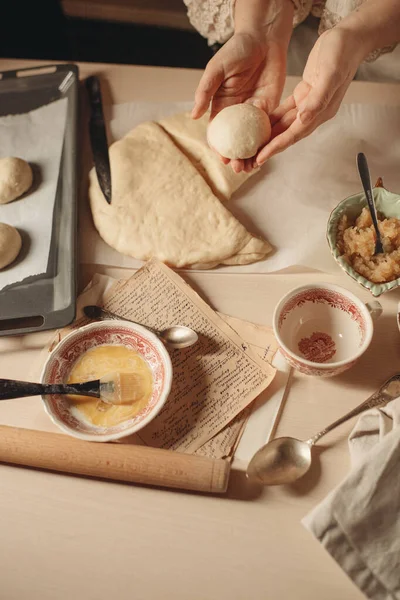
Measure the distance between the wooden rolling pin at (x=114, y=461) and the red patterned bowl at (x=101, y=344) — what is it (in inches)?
0.8

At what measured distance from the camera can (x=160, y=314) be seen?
85 centimetres

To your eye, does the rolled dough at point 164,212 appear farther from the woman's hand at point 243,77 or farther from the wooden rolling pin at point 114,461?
the wooden rolling pin at point 114,461

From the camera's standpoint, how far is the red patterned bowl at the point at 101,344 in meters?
0.71

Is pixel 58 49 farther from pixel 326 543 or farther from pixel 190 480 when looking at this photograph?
pixel 326 543

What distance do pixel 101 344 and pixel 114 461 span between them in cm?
20

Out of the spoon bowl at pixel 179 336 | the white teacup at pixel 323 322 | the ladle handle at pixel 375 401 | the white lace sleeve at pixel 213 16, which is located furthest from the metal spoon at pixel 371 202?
the white lace sleeve at pixel 213 16

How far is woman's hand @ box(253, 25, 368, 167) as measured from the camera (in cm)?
85

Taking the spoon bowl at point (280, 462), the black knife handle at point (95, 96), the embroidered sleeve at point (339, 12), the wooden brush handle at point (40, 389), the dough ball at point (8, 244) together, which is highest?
the embroidered sleeve at point (339, 12)

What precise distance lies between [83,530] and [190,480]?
0.16 meters

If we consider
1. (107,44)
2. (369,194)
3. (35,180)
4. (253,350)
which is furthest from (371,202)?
(107,44)

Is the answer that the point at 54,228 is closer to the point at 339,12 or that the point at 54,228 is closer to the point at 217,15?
the point at 217,15

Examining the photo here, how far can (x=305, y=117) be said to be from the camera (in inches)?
33.7

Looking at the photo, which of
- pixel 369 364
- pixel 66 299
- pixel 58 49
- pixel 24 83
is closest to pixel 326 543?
pixel 369 364

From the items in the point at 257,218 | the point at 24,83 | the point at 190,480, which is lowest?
the point at 190,480
